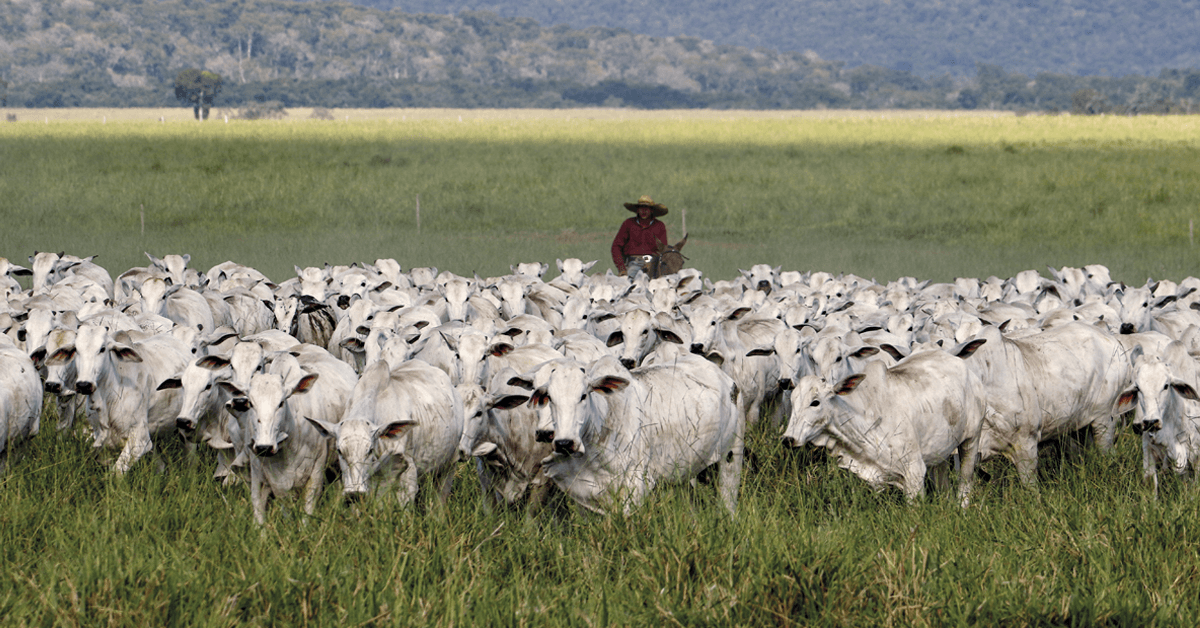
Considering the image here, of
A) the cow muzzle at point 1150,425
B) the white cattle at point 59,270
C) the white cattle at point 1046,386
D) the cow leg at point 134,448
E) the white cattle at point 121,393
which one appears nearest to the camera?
the cow muzzle at point 1150,425

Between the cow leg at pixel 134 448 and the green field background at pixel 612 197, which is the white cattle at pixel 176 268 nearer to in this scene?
the green field background at pixel 612 197

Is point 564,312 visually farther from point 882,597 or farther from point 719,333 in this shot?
point 882,597

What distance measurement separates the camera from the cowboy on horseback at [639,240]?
A: 58.7 feet

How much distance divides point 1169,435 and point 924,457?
1618mm

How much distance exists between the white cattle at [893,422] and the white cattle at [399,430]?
7.23 ft

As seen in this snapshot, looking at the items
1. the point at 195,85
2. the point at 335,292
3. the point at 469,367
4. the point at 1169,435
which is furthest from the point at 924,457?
the point at 195,85

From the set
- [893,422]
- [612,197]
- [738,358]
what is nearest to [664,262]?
[738,358]

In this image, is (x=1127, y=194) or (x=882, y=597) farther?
(x=1127, y=194)

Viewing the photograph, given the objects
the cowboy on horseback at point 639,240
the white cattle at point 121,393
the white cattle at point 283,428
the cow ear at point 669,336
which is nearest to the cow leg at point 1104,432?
the cow ear at point 669,336

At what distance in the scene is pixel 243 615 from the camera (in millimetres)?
5371

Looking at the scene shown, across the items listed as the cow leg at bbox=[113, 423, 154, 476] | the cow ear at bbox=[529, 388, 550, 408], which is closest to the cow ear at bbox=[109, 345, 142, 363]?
the cow leg at bbox=[113, 423, 154, 476]

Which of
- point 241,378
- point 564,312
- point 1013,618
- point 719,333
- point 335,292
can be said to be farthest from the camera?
point 335,292

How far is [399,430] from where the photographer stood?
22.2 feet

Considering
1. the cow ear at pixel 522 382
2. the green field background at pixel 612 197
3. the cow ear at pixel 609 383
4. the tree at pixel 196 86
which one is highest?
the tree at pixel 196 86
